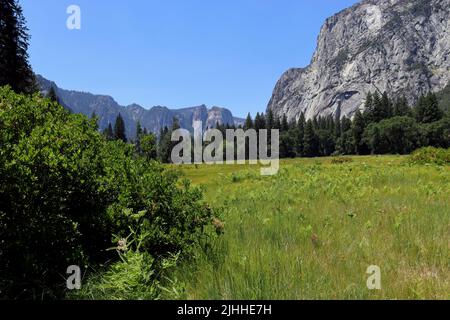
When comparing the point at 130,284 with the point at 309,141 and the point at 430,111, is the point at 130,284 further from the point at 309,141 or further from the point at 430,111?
the point at 309,141

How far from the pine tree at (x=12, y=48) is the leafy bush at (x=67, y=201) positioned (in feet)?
96.6

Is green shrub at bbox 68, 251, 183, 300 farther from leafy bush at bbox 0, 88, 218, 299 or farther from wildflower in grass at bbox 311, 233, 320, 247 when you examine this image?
wildflower in grass at bbox 311, 233, 320, 247

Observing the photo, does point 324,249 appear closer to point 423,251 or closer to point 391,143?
point 423,251

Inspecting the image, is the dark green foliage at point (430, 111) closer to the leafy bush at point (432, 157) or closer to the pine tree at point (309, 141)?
the pine tree at point (309, 141)

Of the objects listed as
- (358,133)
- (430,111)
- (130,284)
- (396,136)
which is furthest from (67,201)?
(430,111)

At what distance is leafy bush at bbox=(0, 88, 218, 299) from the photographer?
13.8 ft

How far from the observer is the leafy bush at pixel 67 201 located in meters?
4.20

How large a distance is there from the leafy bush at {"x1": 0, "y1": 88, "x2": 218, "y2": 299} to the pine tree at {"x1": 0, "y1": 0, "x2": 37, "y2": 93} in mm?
29442

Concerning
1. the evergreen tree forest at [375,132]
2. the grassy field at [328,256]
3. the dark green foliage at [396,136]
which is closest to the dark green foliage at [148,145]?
the grassy field at [328,256]
